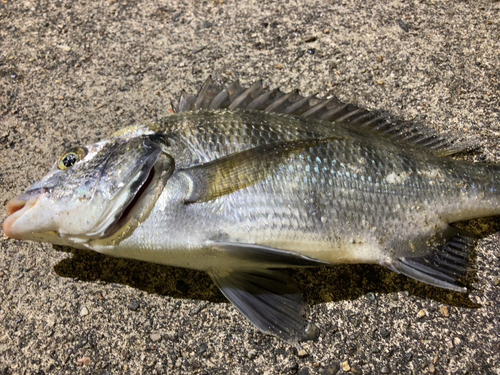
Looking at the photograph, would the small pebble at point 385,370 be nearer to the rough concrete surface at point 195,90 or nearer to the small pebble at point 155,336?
the rough concrete surface at point 195,90

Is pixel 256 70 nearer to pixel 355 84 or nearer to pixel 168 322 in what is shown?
pixel 355 84

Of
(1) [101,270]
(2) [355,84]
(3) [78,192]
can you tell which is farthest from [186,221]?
(2) [355,84]

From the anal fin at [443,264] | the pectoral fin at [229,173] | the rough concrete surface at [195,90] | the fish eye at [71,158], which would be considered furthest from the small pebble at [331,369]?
the fish eye at [71,158]

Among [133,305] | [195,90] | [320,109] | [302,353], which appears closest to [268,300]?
[302,353]

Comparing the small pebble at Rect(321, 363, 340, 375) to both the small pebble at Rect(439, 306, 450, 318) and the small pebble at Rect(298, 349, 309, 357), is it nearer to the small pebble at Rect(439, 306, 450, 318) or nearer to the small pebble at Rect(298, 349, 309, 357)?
the small pebble at Rect(298, 349, 309, 357)

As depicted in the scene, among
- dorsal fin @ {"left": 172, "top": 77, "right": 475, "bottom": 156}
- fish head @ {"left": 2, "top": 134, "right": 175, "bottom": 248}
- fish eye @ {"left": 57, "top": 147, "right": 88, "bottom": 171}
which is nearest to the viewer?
fish head @ {"left": 2, "top": 134, "right": 175, "bottom": 248}

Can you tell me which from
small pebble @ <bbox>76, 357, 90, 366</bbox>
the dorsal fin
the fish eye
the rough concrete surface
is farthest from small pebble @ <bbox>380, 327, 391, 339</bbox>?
the fish eye
